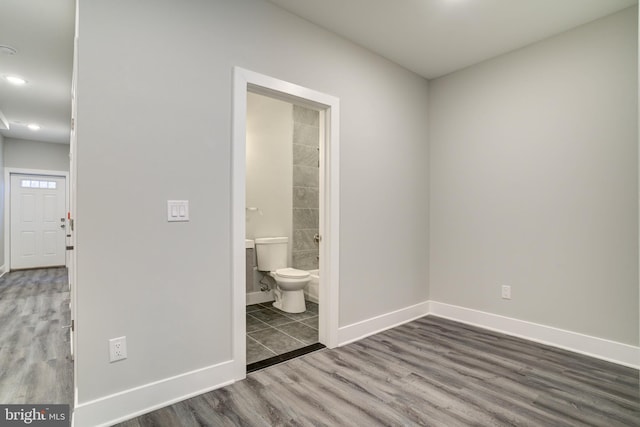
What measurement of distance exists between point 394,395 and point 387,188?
1.85m

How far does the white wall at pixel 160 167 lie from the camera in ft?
5.54

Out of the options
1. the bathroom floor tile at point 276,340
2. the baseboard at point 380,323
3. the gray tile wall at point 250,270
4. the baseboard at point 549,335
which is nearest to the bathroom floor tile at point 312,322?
the bathroom floor tile at point 276,340

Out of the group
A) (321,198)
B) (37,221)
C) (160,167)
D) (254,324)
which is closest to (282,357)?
(254,324)

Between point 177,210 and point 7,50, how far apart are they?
2752 millimetres

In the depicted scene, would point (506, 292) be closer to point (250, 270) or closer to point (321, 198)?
point (321, 198)

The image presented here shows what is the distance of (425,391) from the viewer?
80.5 inches

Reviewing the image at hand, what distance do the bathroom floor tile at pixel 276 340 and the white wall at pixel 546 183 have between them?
5.74 ft

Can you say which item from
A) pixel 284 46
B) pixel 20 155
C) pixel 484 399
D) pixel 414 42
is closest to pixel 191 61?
pixel 284 46

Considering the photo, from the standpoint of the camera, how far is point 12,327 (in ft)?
10.7

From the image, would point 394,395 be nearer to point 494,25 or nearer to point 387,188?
point 387,188

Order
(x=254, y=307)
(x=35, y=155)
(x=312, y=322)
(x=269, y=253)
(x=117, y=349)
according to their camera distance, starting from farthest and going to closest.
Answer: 1. (x=35, y=155)
2. (x=269, y=253)
3. (x=254, y=307)
4. (x=312, y=322)
5. (x=117, y=349)

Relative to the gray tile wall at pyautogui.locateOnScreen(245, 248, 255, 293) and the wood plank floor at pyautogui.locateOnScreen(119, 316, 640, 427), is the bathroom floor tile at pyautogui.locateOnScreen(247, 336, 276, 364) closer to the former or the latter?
the wood plank floor at pyautogui.locateOnScreen(119, 316, 640, 427)

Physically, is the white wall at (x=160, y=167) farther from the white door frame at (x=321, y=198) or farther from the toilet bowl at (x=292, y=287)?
the toilet bowl at (x=292, y=287)

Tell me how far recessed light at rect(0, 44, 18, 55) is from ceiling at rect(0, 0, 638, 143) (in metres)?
0.04
